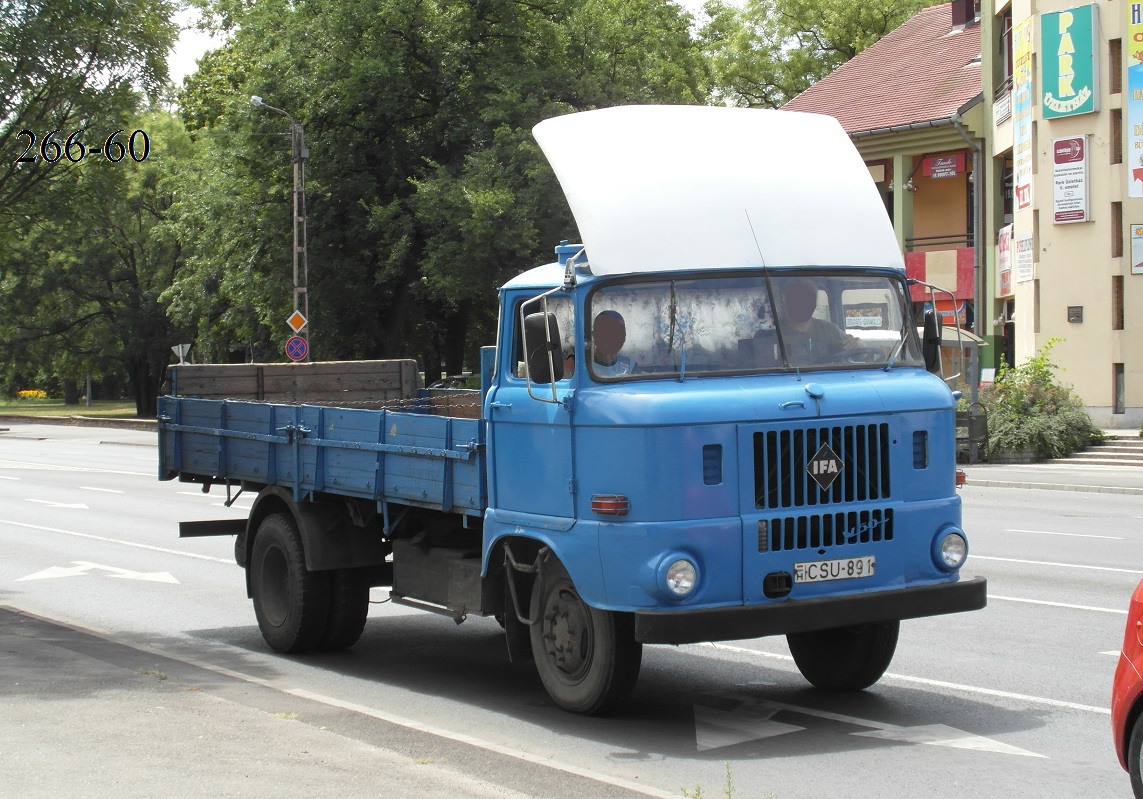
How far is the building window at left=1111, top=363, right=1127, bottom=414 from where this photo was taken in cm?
3216

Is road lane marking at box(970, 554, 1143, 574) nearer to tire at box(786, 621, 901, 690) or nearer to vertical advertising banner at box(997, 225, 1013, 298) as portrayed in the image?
tire at box(786, 621, 901, 690)

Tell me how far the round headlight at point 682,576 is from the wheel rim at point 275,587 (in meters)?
4.03

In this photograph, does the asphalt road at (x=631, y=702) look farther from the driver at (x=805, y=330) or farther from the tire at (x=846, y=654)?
the driver at (x=805, y=330)

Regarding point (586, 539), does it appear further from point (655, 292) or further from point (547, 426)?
point (655, 292)

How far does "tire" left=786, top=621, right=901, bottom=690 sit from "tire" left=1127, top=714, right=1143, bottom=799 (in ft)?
8.61

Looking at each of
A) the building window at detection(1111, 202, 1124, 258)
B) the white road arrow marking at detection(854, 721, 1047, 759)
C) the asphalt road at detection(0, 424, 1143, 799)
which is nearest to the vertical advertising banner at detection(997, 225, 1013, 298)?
the building window at detection(1111, 202, 1124, 258)

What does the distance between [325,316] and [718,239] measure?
116 ft

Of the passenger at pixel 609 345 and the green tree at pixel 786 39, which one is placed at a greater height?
the green tree at pixel 786 39

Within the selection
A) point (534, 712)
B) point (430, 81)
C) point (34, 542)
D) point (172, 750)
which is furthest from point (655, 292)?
point (430, 81)

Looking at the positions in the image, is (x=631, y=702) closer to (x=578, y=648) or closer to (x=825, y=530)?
(x=578, y=648)

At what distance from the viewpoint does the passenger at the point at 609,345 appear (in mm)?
7418

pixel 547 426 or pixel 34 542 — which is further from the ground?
pixel 547 426

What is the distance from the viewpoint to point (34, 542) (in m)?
17.7

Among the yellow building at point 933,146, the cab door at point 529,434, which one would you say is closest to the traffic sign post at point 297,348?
the yellow building at point 933,146
